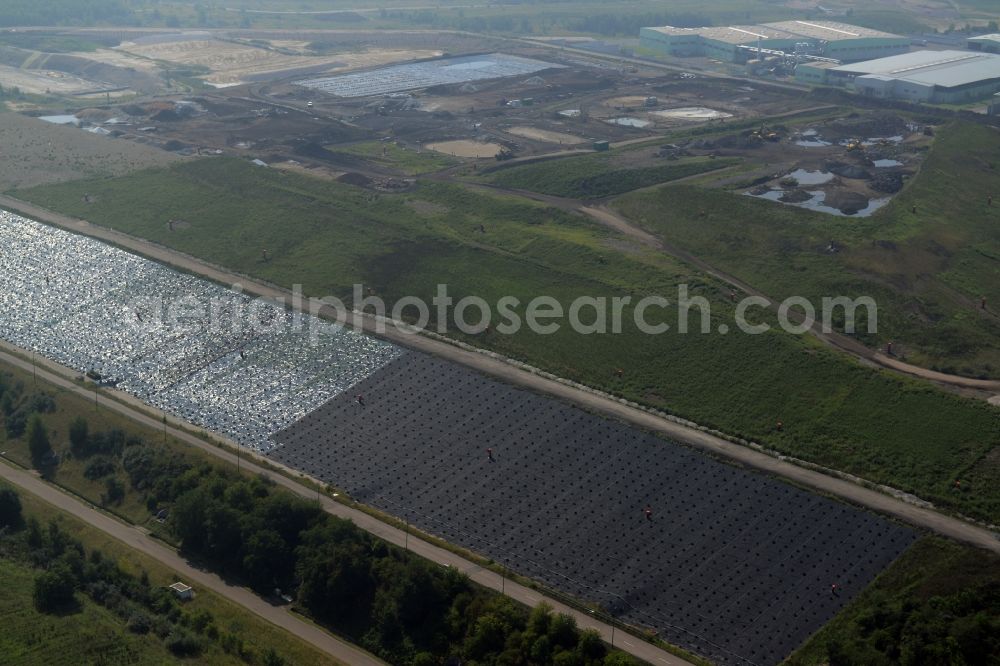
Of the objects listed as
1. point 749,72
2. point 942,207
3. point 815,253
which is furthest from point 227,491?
point 749,72

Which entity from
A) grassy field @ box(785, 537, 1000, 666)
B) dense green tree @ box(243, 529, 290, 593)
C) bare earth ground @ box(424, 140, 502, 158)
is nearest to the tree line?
dense green tree @ box(243, 529, 290, 593)

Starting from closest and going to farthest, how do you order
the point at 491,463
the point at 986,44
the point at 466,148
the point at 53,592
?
A: the point at 53,592 → the point at 491,463 → the point at 466,148 → the point at 986,44

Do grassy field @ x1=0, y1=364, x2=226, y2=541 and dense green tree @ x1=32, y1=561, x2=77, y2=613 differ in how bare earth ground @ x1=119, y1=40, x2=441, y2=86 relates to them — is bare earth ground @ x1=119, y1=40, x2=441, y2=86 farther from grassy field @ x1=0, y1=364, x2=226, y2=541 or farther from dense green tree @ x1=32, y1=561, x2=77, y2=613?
dense green tree @ x1=32, y1=561, x2=77, y2=613

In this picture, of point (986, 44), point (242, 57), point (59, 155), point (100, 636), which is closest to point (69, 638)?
point (100, 636)

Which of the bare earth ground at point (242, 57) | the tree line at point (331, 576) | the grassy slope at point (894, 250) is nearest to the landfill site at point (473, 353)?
the grassy slope at point (894, 250)

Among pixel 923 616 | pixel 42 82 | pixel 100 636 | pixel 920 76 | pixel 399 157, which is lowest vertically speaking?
pixel 100 636

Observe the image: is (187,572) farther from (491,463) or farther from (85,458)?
(491,463)
